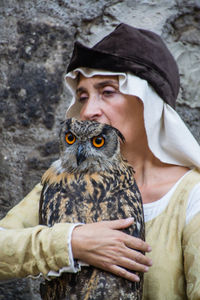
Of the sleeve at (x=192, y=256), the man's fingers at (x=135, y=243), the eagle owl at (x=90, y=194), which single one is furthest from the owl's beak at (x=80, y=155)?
the sleeve at (x=192, y=256)

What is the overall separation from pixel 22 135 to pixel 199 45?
979 millimetres

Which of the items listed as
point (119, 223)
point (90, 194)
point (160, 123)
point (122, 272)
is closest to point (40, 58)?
point (160, 123)

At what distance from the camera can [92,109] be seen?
1677mm

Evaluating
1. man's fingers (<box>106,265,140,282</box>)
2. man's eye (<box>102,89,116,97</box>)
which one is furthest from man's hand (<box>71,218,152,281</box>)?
man's eye (<box>102,89,116,97</box>)

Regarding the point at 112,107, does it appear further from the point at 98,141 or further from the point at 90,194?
the point at 90,194

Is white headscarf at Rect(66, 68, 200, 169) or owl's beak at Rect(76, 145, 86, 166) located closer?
owl's beak at Rect(76, 145, 86, 166)

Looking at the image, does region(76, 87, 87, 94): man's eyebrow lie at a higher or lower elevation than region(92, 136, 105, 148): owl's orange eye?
higher

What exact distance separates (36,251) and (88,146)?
38 cm

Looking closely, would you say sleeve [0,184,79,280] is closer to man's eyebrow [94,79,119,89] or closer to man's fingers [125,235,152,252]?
man's fingers [125,235,152,252]

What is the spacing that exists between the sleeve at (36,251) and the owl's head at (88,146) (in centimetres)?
25

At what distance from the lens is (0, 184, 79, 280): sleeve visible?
4.36 feet

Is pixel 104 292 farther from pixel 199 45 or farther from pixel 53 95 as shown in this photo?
pixel 199 45

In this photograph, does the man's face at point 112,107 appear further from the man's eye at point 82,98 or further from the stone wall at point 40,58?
the stone wall at point 40,58

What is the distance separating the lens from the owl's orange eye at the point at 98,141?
4.99 feet
